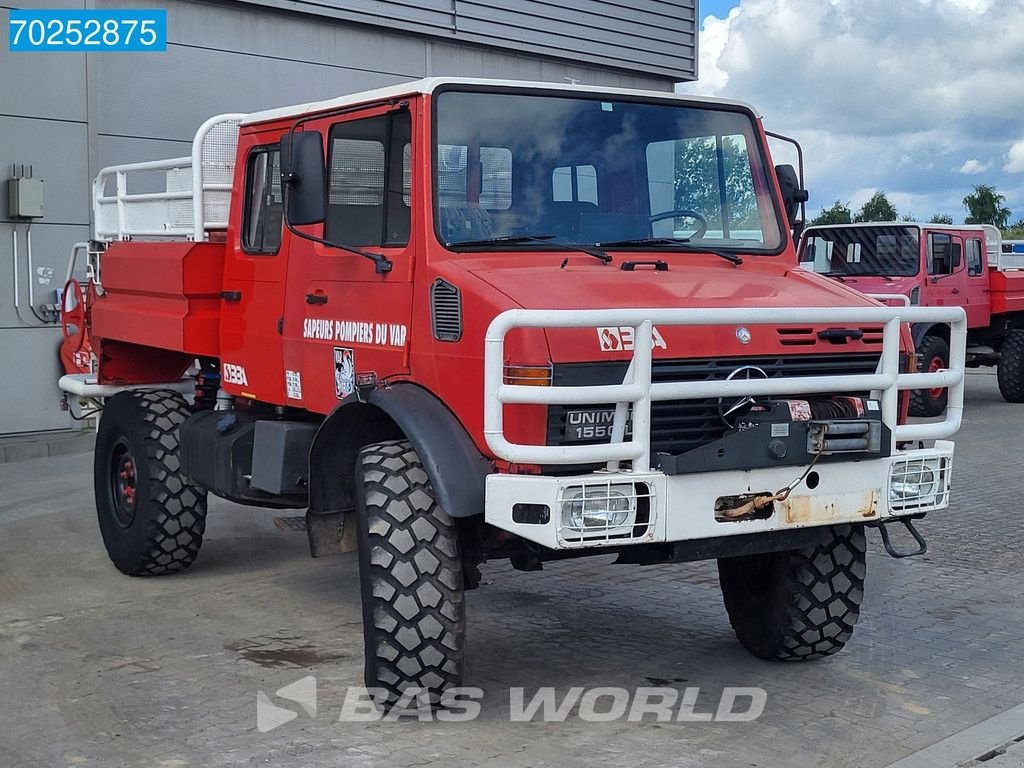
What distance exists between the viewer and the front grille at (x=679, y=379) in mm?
4828

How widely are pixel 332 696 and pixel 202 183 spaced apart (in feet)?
9.89

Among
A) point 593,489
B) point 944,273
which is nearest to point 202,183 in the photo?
point 593,489

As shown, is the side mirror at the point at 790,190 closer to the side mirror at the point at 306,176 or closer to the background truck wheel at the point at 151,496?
the side mirror at the point at 306,176

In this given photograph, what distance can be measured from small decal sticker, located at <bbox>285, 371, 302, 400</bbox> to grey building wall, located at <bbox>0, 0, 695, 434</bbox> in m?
7.19

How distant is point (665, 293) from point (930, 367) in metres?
11.5

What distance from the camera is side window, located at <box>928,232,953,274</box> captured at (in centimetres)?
1638

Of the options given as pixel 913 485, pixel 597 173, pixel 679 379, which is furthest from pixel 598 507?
pixel 597 173

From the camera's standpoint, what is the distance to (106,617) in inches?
266

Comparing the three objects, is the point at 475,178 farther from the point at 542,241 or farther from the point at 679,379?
the point at 679,379

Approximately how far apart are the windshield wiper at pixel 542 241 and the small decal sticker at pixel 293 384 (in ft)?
4.31

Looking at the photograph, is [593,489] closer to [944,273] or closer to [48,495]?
[48,495]

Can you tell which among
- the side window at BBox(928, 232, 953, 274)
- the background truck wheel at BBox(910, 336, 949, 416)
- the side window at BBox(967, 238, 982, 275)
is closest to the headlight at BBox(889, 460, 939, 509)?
the background truck wheel at BBox(910, 336, 949, 416)

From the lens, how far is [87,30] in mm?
12867

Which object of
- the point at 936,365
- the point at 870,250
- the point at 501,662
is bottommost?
the point at 501,662
